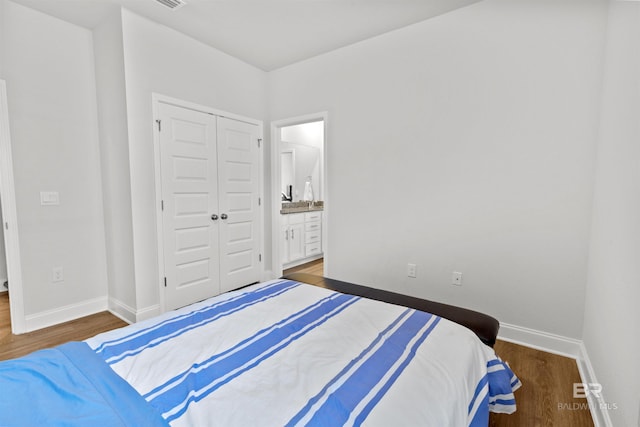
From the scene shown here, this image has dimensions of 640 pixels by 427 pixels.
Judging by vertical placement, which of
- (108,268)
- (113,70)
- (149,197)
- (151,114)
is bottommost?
(108,268)

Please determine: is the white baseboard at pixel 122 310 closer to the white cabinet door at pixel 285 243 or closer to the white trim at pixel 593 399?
the white cabinet door at pixel 285 243

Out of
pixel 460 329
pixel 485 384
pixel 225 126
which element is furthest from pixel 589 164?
pixel 225 126

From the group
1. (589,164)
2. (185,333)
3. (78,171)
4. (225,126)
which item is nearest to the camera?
(185,333)

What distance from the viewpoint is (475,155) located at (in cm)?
241

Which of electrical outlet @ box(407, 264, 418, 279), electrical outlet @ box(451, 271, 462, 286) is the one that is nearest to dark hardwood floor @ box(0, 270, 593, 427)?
electrical outlet @ box(451, 271, 462, 286)

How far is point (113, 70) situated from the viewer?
2598 millimetres

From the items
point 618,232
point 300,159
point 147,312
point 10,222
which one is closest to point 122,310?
point 147,312

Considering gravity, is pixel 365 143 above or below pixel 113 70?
below

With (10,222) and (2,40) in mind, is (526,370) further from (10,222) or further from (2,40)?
(2,40)

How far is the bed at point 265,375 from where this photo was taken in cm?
81

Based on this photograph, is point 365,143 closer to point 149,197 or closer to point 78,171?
point 149,197

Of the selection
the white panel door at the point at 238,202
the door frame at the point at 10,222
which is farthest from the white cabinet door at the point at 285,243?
the door frame at the point at 10,222

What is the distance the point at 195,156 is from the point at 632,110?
3108 millimetres

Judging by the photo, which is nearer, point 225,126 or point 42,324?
point 42,324
